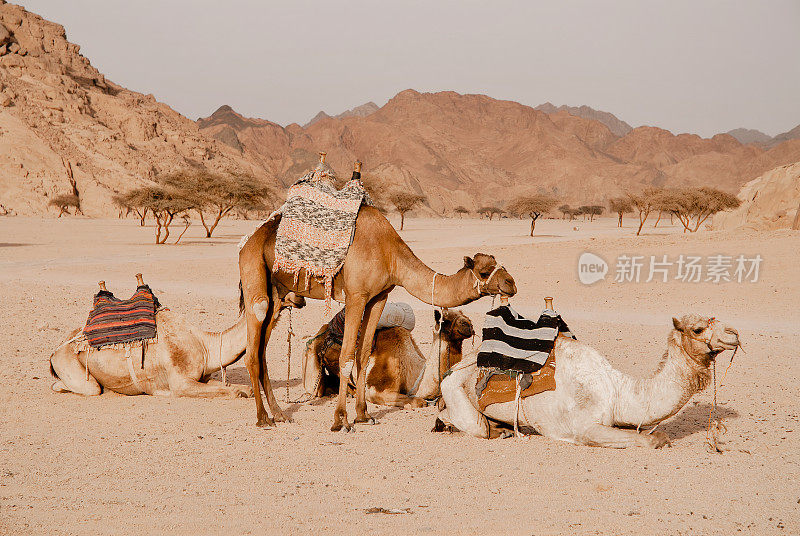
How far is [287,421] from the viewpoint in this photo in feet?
22.1

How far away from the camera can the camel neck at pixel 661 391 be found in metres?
5.09

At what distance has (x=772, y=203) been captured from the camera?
39.1 m

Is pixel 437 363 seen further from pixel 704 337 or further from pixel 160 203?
pixel 160 203

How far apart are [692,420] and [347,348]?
11.7ft

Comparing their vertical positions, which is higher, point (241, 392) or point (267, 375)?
point (267, 375)

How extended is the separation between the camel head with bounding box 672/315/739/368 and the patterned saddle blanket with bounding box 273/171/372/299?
10.4 ft

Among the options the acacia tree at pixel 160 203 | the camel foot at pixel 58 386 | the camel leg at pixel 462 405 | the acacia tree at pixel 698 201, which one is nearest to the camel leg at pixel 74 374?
the camel foot at pixel 58 386

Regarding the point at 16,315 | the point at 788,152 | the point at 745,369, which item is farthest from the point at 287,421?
the point at 788,152

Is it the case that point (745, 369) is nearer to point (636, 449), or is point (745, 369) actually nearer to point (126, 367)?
point (636, 449)

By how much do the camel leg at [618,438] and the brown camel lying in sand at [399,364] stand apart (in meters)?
1.81

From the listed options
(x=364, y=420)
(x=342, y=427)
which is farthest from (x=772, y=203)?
(x=342, y=427)

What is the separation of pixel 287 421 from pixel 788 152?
724 ft

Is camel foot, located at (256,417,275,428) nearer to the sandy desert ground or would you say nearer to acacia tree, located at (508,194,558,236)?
the sandy desert ground

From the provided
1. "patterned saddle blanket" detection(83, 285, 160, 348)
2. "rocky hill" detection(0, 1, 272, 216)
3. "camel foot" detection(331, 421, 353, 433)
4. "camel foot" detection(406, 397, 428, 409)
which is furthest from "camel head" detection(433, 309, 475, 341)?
"rocky hill" detection(0, 1, 272, 216)
